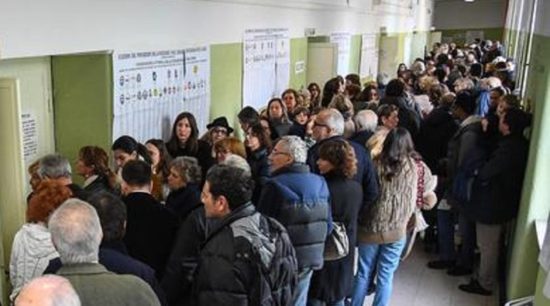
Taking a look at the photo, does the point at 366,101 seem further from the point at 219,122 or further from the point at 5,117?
the point at 5,117

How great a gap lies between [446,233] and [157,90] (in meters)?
2.99

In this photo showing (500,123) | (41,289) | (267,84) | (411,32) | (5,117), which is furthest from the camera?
(411,32)

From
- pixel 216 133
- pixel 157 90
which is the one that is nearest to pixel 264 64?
pixel 216 133

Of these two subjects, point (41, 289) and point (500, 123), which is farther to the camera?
point (500, 123)

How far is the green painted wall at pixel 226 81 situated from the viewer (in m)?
5.88

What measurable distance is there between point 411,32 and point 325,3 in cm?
990

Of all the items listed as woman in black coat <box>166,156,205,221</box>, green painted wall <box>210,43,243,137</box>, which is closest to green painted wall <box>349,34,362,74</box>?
green painted wall <box>210,43,243,137</box>

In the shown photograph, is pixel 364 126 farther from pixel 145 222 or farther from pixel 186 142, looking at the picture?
pixel 145 222

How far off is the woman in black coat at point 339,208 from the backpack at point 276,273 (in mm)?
941

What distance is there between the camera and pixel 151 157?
4215 millimetres

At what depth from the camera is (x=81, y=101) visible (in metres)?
4.28

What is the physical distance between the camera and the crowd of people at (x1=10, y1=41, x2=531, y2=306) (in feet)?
8.06

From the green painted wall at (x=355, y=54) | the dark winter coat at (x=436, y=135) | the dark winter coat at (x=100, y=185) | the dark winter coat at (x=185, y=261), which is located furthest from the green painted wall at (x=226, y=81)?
the green painted wall at (x=355, y=54)

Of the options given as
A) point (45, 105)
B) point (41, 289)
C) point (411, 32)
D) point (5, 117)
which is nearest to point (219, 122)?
point (45, 105)
